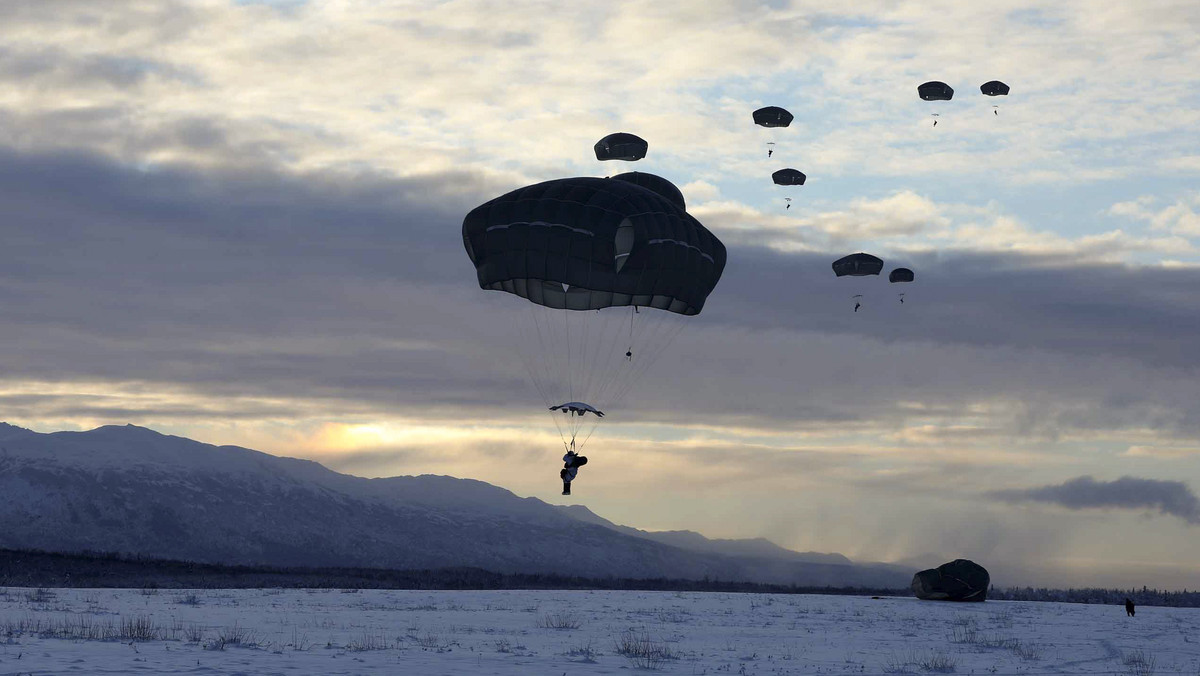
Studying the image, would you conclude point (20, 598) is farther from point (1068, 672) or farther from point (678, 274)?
point (1068, 672)

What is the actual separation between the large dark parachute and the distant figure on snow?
1356 cm

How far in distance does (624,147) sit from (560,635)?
22.5 m

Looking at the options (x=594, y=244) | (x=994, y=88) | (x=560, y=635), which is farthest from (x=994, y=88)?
(x=560, y=635)

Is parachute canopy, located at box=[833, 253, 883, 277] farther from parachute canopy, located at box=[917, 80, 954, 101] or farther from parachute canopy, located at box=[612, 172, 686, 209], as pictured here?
parachute canopy, located at box=[612, 172, 686, 209]

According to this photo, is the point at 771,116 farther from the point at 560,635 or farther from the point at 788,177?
the point at 560,635

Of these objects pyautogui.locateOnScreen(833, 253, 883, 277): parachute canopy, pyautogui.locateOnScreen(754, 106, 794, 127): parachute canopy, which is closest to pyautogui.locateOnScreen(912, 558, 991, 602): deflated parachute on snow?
pyautogui.locateOnScreen(833, 253, 883, 277): parachute canopy

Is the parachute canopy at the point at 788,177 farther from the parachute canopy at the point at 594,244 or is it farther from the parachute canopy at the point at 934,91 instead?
the parachute canopy at the point at 594,244

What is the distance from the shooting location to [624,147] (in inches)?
2000

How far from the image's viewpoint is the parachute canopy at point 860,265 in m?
63.3

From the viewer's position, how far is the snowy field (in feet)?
86.9

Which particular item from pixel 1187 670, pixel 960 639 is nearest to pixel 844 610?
pixel 960 639

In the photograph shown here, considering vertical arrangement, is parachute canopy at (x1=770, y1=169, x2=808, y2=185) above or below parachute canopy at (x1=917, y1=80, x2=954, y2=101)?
below

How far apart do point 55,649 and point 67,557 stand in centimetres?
5401

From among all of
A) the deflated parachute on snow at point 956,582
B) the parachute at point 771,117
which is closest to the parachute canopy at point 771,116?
the parachute at point 771,117
